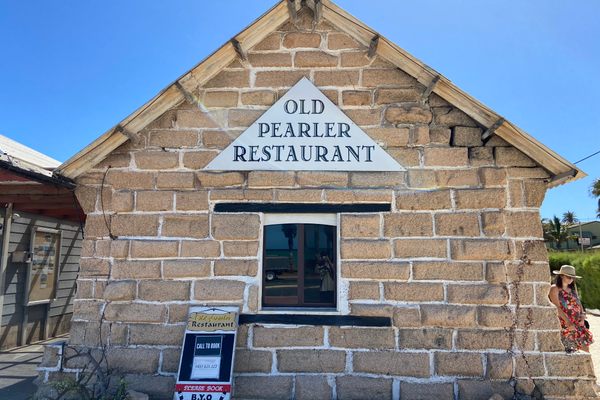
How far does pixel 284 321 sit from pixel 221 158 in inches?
80.5

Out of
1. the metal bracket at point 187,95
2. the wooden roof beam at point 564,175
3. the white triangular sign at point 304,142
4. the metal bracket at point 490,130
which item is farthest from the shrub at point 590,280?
the metal bracket at point 187,95

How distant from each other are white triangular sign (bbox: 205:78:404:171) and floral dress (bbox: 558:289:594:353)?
106 inches

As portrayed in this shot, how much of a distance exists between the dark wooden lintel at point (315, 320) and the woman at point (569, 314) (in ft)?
6.89

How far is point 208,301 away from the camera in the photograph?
492 cm

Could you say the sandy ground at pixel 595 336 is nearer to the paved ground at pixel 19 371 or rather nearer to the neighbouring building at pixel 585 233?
the paved ground at pixel 19 371

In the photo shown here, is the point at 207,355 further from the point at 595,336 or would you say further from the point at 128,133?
the point at 595,336

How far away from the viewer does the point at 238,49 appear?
5180 mm

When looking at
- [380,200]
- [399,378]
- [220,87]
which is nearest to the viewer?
[399,378]

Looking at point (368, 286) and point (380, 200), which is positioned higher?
point (380, 200)

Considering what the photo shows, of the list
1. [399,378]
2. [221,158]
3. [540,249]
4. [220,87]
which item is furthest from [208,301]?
[540,249]

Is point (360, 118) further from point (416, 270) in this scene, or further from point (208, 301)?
point (208, 301)

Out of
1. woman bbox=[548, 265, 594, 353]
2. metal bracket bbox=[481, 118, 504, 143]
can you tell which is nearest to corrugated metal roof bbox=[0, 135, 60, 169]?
metal bracket bbox=[481, 118, 504, 143]

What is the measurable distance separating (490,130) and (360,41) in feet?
6.16

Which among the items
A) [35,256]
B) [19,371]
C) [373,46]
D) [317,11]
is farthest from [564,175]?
[35,256]
